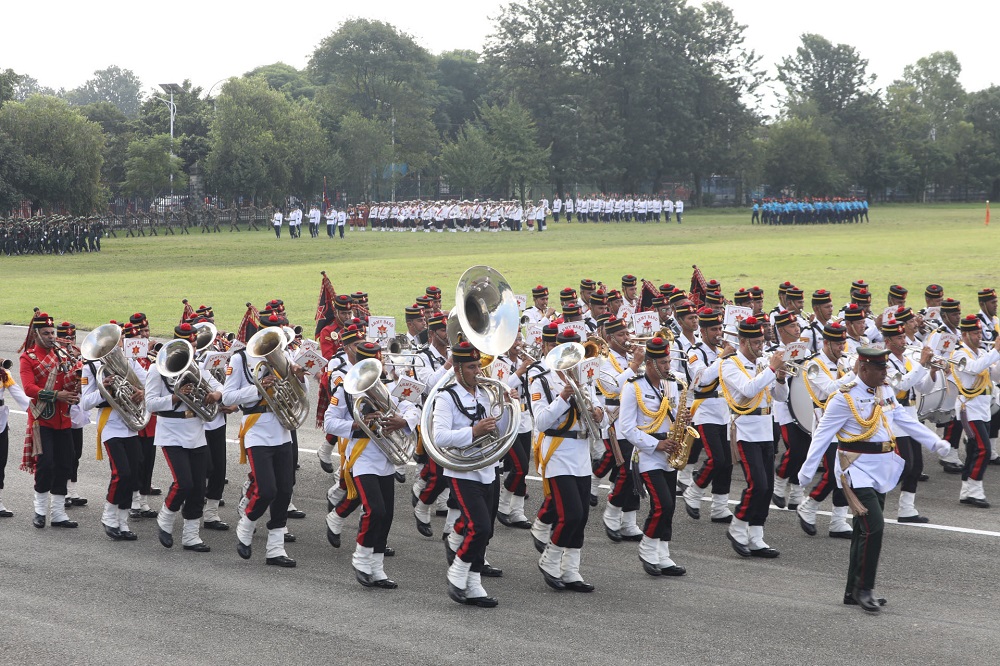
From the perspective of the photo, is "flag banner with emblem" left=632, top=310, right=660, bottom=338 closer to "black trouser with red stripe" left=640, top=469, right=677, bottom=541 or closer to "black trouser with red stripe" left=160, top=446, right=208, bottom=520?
"black trouser with red stripe" left=640, top=469, right=677, bottom=541

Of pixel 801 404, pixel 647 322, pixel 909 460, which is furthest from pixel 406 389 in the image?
pixel 647 322

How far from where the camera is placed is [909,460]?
37.0ft

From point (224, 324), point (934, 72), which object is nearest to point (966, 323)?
point (224, 324)

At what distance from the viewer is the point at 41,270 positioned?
1746 inches

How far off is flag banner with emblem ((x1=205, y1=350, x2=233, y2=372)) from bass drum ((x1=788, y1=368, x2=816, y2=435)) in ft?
18.5

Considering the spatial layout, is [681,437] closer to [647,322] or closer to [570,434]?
[570,434]

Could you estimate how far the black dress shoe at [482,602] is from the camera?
29.7ft

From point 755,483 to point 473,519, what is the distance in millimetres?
2899

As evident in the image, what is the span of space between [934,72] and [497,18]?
57.2 m

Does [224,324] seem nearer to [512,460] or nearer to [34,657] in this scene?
[512,460]

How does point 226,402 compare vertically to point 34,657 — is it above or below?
above

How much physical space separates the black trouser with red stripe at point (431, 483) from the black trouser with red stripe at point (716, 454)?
2.52m

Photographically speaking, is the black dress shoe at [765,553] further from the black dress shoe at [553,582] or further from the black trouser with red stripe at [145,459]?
the black trouser with red stripe at [145,459]

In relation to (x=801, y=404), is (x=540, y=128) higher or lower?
higher
